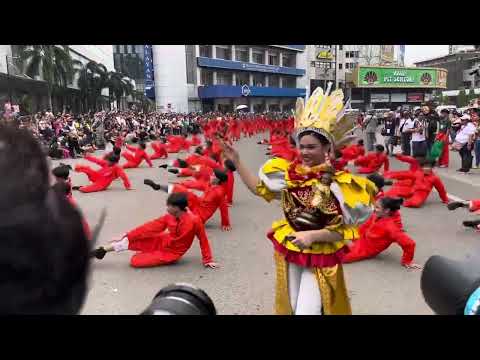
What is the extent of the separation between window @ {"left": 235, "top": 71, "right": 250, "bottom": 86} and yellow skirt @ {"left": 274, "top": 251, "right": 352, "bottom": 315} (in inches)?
1994

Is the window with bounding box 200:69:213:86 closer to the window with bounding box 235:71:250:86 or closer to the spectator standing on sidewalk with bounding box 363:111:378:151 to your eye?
the window with bounding box 235:71:250:86

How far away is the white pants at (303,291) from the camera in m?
2.50

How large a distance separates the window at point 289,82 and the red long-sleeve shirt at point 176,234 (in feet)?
188

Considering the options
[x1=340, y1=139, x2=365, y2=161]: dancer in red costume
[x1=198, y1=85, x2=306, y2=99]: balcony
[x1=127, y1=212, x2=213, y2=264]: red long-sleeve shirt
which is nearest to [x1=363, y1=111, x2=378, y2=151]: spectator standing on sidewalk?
[x1=340, y1=139, x2=365, y2=161]: dancer in red costume

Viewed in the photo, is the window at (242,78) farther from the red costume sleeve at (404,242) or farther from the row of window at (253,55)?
the red costume sleeve at (404,242)

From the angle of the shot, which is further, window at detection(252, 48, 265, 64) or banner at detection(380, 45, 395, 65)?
banner at detection(380, 45, 395, 65)

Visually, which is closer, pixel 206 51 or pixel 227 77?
pixel 206 51

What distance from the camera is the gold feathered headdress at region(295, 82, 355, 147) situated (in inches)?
106

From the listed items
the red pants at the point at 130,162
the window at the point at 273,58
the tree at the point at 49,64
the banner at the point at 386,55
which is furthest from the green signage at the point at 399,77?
the red pants at the point at 130,162

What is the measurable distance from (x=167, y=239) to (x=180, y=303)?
408cm

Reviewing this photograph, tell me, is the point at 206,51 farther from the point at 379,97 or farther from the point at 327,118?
the point at 327,118

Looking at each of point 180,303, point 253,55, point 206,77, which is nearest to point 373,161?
point 180,303

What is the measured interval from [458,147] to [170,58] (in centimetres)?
3298

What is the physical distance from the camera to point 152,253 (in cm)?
512
